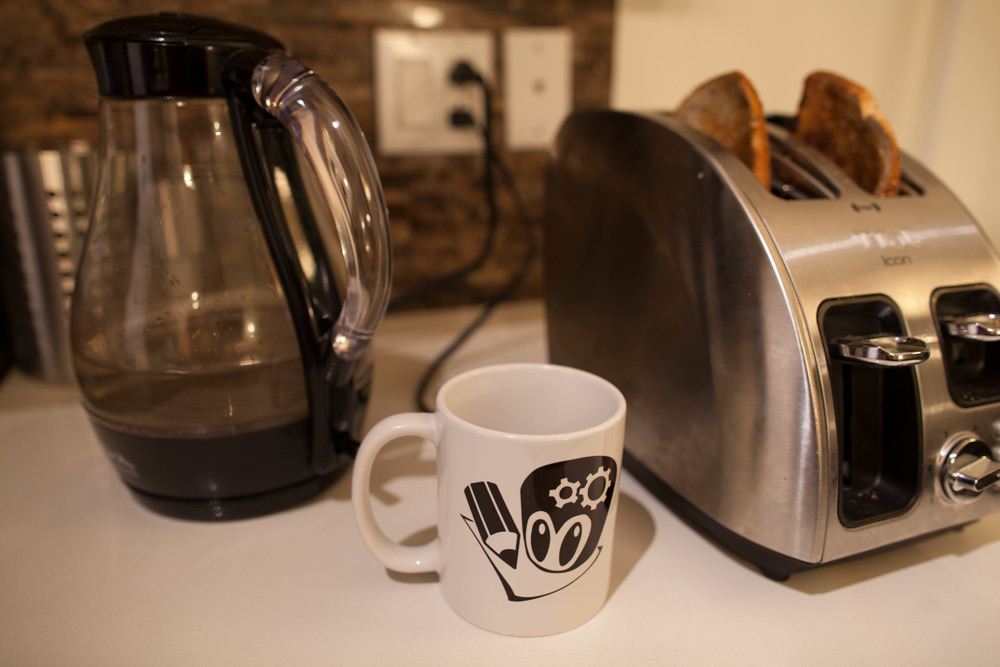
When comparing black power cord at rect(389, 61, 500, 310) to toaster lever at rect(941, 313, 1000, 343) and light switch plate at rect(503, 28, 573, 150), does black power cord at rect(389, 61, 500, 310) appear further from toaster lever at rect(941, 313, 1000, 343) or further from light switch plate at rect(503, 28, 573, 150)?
toaster lever at rect(941, 313, 1000, 343)

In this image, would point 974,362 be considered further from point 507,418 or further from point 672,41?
point 672,41

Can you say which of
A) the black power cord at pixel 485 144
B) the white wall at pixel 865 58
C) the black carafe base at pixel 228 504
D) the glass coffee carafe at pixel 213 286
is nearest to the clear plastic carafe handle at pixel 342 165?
the glass coffee carafe at pixel 213 286

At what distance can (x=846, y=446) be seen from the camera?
40cm

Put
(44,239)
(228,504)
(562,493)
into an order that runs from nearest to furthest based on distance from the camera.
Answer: (562,493) < (228,504) < (44,239)

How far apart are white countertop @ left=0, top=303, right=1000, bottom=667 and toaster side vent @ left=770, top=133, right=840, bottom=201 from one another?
22 centimetres

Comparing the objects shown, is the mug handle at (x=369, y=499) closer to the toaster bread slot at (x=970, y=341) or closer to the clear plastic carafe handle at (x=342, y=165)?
the clear plastic carafe handle at (x=342, y=165)

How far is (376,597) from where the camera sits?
385 mm

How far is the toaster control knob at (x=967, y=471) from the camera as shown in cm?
38

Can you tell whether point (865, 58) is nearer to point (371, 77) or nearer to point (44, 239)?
point (371, 77)

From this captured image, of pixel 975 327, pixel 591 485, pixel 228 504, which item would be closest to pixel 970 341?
pixel 975 327

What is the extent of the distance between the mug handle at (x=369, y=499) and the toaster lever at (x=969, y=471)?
0.91 ft

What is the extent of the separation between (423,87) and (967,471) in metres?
0.62

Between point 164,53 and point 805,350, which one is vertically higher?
point 164,53

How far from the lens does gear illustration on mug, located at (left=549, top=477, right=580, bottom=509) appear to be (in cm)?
33
